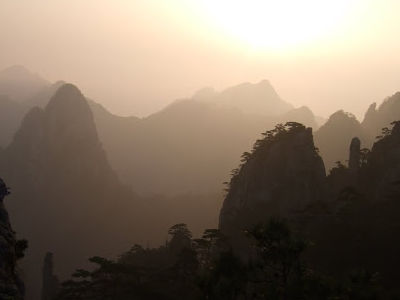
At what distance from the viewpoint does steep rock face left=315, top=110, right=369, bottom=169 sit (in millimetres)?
132125

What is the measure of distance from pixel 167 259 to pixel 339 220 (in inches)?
1114

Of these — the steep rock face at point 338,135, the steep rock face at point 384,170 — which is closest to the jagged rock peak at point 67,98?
the steep rock face at point 338,135

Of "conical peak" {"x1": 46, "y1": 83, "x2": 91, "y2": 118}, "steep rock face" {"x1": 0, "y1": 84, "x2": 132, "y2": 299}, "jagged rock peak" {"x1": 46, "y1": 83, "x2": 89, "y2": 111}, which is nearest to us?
Result: "steep rock face" {"x1": 0, "y1": 84, "x2": 132, "y2": 299}

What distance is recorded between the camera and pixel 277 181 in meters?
72.9

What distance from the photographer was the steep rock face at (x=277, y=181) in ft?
232

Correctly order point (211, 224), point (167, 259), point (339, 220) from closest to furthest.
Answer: point (339, 220) → point (167, 259) → point (211, 224)

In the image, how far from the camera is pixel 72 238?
150875 mm

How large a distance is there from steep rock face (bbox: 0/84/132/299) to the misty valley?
353 mm

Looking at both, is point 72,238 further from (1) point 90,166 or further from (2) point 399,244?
(2) point 399,244

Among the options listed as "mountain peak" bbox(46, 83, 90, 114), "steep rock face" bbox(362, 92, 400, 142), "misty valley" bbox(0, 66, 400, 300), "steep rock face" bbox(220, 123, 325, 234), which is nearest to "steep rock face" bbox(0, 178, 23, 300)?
"misty valley" bbox(0, 66, 400, 300)

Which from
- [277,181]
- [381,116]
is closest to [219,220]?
[277,181]

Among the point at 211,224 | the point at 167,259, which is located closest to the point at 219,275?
the point at 167,259

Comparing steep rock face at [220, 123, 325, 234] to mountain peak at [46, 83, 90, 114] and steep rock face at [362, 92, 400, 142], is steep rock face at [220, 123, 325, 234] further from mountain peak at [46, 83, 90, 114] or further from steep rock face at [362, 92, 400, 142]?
mountain peak at [46, 83, 90, 114]

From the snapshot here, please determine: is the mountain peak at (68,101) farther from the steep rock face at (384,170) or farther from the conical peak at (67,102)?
the steep rock face at (384,170)
